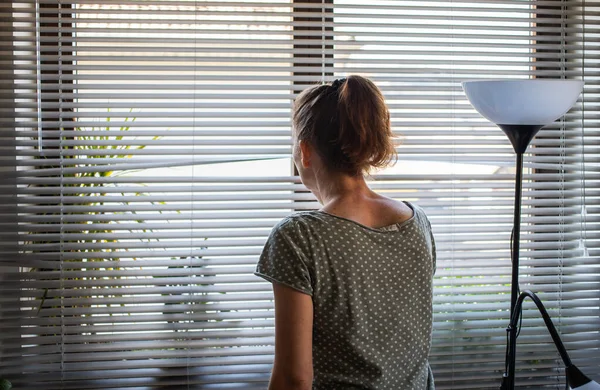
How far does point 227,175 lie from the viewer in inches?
97.9

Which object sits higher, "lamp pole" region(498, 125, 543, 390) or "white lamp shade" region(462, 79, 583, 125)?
"white lamp shade" region(462, 79, 583, 125)

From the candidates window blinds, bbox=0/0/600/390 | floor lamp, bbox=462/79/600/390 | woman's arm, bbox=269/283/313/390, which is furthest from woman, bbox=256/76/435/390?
window blinds, bbox=0/0/600/390

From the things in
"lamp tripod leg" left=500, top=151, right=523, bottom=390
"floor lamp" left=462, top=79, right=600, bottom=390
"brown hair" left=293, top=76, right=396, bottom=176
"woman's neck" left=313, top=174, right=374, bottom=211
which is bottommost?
"lamp tripod leg" left=500, top=151, right=523, bottom=390

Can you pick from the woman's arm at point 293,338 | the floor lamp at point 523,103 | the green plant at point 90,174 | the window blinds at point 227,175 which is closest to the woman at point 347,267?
the woman's arm at point 293,338

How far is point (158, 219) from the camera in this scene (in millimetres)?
2412

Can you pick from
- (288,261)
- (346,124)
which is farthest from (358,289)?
(346,124)

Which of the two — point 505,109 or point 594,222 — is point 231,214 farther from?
point 594,222

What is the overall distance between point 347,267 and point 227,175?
1038 millimetres

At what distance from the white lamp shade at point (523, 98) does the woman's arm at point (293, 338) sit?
3.06 feet

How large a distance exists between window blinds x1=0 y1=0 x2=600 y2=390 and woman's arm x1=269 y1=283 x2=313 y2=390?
3.15ft

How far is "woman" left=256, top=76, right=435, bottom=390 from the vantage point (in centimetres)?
151

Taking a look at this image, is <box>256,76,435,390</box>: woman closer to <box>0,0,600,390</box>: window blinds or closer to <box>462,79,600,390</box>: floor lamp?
<box>462,79,600,390</box>: floor lamp

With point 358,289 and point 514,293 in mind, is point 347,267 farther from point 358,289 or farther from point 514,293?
point 514,293

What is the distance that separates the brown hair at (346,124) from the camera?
1556mm
